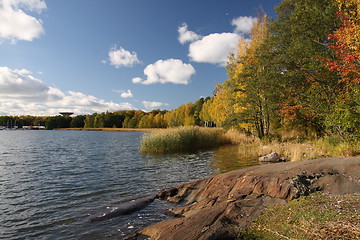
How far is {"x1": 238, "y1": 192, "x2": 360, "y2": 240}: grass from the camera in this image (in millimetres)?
3627

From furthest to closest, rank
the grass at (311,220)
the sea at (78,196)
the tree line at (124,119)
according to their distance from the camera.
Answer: the tree line at (124,119) → the sea at (78,196) → the grass at (311,220)

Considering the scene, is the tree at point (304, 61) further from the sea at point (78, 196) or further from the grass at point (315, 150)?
the sea at point (78, 196)

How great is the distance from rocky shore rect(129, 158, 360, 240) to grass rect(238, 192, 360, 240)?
330mm

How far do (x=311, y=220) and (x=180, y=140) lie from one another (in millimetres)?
19629

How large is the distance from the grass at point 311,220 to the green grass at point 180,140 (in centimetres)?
1780

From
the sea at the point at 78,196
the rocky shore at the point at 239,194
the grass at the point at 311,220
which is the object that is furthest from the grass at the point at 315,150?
the grass at the point at 311,220

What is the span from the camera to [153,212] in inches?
274

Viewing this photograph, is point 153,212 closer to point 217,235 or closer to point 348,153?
point 217,235

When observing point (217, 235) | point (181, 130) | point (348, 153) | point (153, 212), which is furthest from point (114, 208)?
point (181, 130)

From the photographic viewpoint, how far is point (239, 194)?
6.56 m

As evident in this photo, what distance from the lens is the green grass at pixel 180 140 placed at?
22453 millimetres

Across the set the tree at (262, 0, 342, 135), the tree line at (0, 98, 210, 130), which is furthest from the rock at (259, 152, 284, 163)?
the tree line at (0, 98, 210, 130)

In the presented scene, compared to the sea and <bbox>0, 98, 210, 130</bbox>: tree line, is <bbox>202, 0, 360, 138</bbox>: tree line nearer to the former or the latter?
the sea

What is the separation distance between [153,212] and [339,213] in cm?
497
